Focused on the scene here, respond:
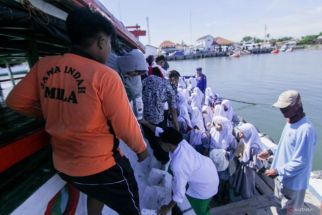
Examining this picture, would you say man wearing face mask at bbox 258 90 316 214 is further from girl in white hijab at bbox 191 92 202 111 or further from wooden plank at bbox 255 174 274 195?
girl in white hijab at bbox 191 92 202 111

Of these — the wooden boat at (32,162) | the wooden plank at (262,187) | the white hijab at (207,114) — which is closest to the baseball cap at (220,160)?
the wooden plank at (262,187)

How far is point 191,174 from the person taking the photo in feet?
8.05

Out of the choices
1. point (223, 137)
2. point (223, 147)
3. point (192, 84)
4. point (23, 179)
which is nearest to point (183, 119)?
point (223, 137)

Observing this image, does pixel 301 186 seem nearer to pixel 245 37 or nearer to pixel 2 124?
pixel 2 124

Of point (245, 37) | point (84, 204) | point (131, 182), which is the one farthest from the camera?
point (245, 37)

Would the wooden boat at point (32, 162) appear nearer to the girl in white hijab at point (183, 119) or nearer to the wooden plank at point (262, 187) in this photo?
the wooden plank at point (262, 187)

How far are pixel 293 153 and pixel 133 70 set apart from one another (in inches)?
74.8

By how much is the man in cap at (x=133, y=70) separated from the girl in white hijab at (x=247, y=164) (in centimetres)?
182

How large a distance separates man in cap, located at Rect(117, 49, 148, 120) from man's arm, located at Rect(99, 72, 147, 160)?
4.65ft

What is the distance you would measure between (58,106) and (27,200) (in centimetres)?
59

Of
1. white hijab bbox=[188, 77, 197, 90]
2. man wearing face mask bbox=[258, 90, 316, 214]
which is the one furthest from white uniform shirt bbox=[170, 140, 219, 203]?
white hijab bbox=[188, 77, 197, 90]

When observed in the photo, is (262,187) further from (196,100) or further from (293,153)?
(196,100)

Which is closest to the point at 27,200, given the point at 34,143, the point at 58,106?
the point at 34,143

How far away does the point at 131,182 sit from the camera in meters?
1.53
